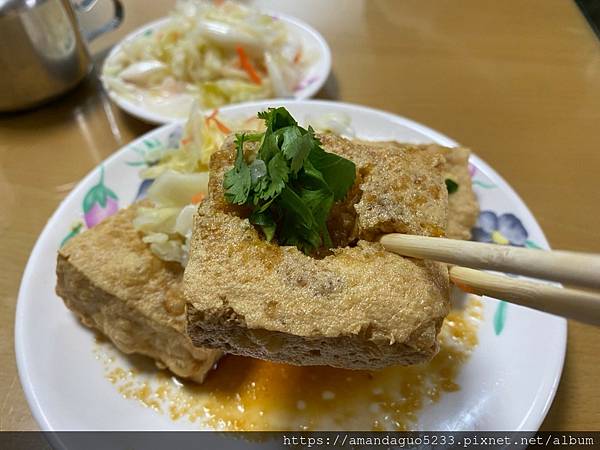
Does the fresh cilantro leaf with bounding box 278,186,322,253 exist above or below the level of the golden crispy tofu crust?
above

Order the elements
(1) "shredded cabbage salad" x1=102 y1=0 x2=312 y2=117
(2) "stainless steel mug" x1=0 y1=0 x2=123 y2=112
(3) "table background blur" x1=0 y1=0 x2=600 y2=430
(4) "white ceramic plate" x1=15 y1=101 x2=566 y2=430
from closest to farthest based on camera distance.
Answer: (4) "white ceramic plate" x1=15 y1=101 x2=566 y2=430, (3) "table background blur" x1=0 y1=0 x2=600 y2=430, (2) "stainless steel mug" x1=0 y1=0 x2=123 y2=112, (1) "shredded cabbage salad" x1=102 y1=0 x2=312 y2=117

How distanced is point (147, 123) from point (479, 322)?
171cm

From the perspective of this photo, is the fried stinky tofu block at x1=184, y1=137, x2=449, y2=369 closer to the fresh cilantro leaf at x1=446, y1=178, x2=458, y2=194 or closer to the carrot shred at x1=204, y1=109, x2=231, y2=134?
the fresh cilantro leaf at x1=446, y1=178, x2=458, y2=194

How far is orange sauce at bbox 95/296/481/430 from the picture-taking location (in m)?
1.35

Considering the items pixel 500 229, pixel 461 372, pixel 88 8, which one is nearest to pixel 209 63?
pixel 88 8

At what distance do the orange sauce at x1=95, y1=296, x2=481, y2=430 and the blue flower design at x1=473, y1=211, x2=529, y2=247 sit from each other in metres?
0.28

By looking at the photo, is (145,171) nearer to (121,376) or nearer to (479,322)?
(121,376)

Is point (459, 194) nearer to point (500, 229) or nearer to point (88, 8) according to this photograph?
point (500, 229)

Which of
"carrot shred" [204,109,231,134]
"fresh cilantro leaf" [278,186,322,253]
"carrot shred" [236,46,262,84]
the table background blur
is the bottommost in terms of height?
the table background blur

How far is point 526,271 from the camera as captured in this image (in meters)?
0.78

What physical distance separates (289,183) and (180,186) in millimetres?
646

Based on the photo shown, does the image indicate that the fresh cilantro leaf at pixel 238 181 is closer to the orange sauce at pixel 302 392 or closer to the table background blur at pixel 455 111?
the orange sauce at pixel 302 392

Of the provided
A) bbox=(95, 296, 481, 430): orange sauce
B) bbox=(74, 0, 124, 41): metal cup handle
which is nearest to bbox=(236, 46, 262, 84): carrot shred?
bbox=(74, 0, 124, 41): metal cup handle

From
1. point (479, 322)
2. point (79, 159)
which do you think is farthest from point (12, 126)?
point (479, 322)
